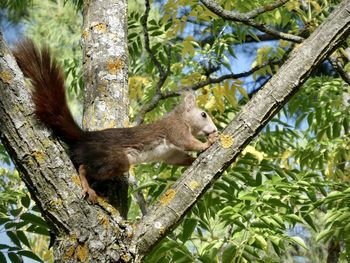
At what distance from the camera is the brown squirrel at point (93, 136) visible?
2.69m

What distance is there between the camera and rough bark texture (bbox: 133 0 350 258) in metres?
2.30

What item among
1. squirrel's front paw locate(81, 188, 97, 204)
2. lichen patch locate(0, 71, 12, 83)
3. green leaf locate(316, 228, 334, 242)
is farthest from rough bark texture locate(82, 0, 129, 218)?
green leaf locate(316, 228, 334, 242)

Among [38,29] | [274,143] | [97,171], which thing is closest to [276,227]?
[97,171]

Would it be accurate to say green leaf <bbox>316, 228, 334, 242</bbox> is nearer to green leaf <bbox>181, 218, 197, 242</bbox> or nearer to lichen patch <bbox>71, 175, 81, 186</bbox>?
green leaf <bbox>181, 218, 197, 242</bbox>

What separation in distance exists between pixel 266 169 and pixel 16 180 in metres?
2.28

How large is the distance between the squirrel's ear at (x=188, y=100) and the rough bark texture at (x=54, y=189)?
204cm

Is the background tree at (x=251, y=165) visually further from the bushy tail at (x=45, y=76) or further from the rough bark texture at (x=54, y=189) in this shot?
the bushy tail at (x=45, y=76)

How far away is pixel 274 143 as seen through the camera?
5000 millimetres

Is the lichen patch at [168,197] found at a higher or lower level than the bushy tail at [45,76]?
lower

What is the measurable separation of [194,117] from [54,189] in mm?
2058

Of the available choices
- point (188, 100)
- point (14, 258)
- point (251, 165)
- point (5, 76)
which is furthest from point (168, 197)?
point (188, 100)

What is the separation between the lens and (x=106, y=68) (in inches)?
119

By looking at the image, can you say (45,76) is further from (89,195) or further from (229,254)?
(229,254)

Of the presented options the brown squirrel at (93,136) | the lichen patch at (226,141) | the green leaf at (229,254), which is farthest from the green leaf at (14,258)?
the lichen patch at (226,141)
